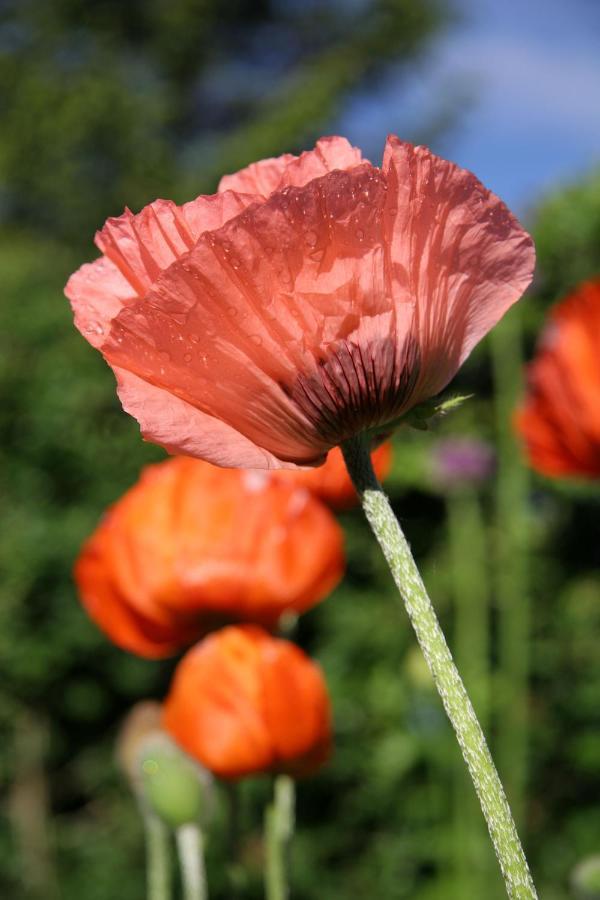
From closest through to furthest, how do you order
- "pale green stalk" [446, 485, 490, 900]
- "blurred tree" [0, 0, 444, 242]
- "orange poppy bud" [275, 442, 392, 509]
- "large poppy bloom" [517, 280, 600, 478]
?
1. "orange poppy bud" [275, 442, 392, 509]
2. "large poppy bloom" [517, 280, 600, 478]
3. "pale green stalk" [446, 485, 490, 900]
4. "blurred tree" [0, 0, 444, 242]

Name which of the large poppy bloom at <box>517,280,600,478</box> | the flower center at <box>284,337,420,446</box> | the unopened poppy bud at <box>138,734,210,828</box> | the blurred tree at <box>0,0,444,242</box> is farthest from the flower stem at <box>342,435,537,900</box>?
the blurred tree at <box>0,0,444,242</box>

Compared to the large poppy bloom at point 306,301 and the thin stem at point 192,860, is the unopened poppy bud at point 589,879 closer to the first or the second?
the thin stem at point 192,860

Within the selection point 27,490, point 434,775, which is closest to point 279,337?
point 434,775

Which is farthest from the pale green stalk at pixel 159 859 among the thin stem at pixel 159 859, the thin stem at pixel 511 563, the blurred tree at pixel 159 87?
the blurred tree at pixel 159 87

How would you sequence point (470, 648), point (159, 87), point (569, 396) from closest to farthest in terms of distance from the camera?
point (569, 396) → point (470, 648) → point (159, 87)

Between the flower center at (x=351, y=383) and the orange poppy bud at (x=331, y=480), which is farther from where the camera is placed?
the orange poppy bud at (x=331, y=480)

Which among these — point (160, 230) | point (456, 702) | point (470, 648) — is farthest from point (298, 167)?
point (470, 648)

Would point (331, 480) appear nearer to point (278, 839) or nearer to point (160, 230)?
point (278, 839)

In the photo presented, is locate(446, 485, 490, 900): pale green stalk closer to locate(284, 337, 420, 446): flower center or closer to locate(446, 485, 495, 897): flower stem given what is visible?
locate(446, 485, 495, 897): flower stem
